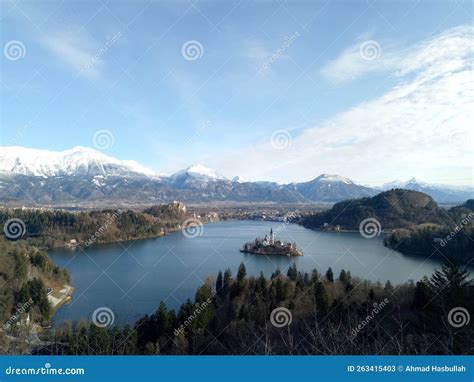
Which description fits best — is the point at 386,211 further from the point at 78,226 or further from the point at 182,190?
the point at 182,190

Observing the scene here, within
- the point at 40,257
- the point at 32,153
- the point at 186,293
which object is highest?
the point at 32,153

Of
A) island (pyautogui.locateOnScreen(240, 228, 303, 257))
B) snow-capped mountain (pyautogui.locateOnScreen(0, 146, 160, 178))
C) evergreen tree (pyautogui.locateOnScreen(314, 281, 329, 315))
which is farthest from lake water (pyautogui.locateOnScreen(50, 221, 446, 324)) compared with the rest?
snow-capped mountain (pyautogui.locateOnScreen(0, 146, 160, 178))

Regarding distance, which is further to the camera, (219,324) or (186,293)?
(186,293)

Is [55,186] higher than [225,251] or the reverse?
higher

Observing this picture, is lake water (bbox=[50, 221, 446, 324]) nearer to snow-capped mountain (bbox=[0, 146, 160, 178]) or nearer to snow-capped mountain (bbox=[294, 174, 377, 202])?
snow-capped mountain (bbox=[294, 174, 377, 202])

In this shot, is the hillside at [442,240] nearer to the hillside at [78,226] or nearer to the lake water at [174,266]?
the lake water at [174,266]

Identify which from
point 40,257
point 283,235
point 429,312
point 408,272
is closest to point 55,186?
point 283,235
